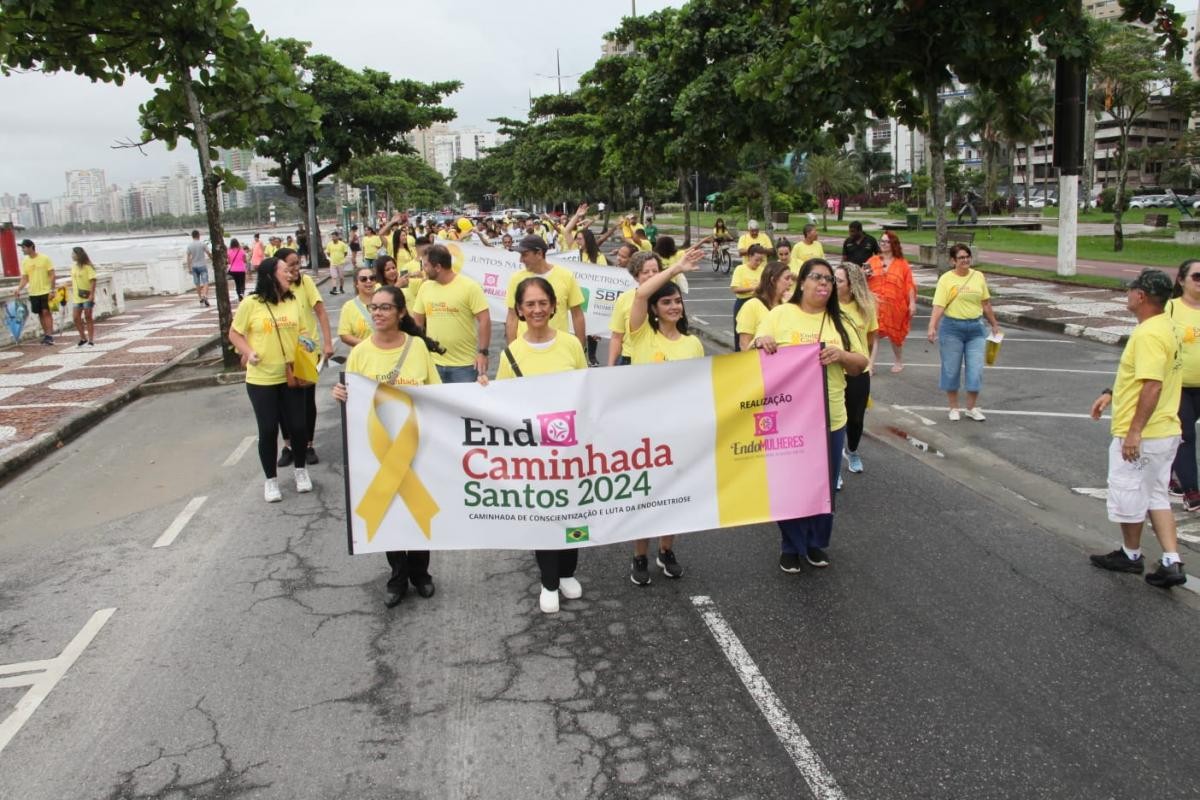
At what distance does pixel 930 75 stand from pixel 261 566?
14.9 m

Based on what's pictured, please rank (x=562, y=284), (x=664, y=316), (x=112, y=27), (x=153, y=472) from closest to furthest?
(x=664, y=316) < (x=562, y=284) < (x=153, y=472) < (x=112, y=27)

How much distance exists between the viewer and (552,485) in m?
5.12

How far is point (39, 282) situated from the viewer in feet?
57.6

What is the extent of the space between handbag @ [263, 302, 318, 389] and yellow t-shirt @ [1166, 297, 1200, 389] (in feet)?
20.3

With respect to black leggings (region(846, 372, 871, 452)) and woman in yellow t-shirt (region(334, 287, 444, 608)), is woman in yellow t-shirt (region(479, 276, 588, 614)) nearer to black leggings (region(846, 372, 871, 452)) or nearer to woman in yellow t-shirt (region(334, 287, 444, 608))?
woman in yellow t-shirt (region(334, 287, 444, 608))

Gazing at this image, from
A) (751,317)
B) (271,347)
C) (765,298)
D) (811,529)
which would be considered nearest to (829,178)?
(765,298)

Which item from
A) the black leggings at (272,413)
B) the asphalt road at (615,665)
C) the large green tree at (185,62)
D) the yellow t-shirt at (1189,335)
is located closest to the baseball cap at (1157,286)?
the yellow t-shirt at (1189,335)

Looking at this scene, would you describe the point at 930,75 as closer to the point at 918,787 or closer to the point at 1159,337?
the point at 1159,337

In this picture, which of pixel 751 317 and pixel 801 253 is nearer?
pixel 751 317

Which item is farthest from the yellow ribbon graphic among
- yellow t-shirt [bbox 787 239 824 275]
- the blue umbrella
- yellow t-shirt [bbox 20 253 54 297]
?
the blue umbrella

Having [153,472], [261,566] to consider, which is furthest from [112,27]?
[261,566]

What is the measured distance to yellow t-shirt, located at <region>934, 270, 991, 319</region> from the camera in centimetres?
912

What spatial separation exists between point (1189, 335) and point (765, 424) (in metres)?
3.02

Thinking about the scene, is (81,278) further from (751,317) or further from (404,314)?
(751,317)
